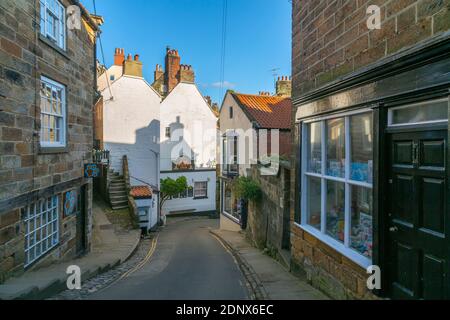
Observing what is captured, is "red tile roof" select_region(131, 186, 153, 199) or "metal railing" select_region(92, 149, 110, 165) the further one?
"red tile roof" select_region(131, 186, 153, 199)

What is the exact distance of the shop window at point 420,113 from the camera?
9.59 ft

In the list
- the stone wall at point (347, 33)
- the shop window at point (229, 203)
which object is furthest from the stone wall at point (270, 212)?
the stone wall at point (347, 33)

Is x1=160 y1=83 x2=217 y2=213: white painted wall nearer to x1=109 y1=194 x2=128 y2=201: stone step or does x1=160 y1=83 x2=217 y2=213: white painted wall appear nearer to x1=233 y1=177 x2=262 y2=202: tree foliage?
x1=109 y1=194 x2=128 y2=201: stone step

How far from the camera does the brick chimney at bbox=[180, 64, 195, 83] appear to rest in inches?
1013

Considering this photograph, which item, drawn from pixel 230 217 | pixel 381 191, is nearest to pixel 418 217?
pixel 381 191

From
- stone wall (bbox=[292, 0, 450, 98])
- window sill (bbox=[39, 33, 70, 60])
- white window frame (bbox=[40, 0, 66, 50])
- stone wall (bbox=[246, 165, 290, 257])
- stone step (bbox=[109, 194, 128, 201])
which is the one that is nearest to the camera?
stone wall (bbox=[292, 0, 450, 98])

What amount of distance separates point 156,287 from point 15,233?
2.82m

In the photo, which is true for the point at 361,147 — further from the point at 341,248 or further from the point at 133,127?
the point at 133,127

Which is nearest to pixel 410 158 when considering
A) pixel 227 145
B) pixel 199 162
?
pixel 227 145

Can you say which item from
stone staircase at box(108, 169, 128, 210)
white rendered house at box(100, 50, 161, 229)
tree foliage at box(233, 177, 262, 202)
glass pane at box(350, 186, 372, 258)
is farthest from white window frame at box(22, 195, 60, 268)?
white rendered house at box(100, 50, 161, 229)

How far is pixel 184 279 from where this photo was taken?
273 inches

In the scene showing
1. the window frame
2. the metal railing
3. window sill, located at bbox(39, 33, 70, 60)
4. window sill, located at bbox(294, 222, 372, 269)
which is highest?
window sill, located at bbox(39, 33, 70, 60)

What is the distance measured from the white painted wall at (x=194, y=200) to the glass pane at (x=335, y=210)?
19.4m

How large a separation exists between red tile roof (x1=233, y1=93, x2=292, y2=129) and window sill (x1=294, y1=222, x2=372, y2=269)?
10142mm
